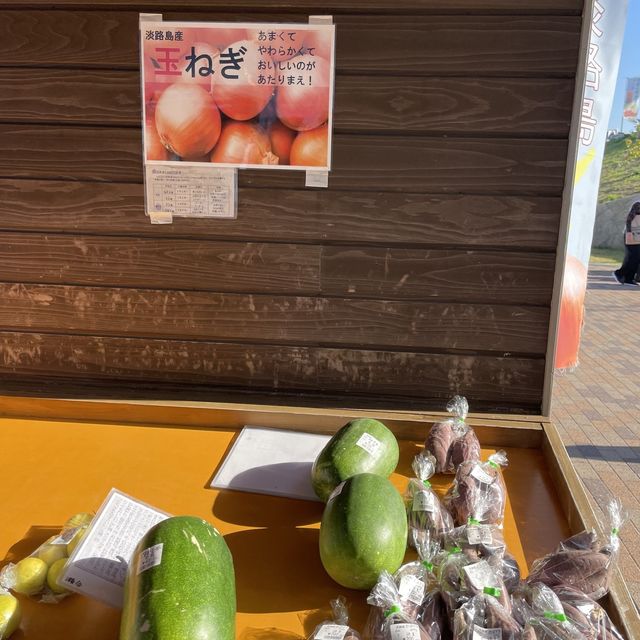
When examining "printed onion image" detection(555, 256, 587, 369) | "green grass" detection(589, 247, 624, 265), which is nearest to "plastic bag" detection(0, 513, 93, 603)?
"printed onion image" detection(555, 256, 587, 369)

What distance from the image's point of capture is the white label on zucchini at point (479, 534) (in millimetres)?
1396

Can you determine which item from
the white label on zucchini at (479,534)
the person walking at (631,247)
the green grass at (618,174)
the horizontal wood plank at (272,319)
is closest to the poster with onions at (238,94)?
the horizontal wood plank at (272,319)

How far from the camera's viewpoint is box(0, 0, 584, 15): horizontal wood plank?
190 centimetres

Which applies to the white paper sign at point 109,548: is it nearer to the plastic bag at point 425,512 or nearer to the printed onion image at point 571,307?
the plastic bag at point 425,512

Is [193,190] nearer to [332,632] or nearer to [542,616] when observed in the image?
[332,632]

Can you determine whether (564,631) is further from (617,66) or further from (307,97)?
(617,66)

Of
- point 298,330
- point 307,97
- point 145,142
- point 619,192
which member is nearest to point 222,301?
point 298,330

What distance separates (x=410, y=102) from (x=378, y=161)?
0.21 metres

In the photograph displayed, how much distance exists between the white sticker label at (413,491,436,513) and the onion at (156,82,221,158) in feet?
4.36

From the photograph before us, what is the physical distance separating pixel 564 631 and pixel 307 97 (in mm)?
1665

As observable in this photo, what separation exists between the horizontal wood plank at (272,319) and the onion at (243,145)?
1.60 ft

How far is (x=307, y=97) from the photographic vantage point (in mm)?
2004

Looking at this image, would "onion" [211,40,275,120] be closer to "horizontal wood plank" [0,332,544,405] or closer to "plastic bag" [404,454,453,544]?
"horizontal wood plank" [0,332,544,405]

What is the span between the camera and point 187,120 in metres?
2.06
